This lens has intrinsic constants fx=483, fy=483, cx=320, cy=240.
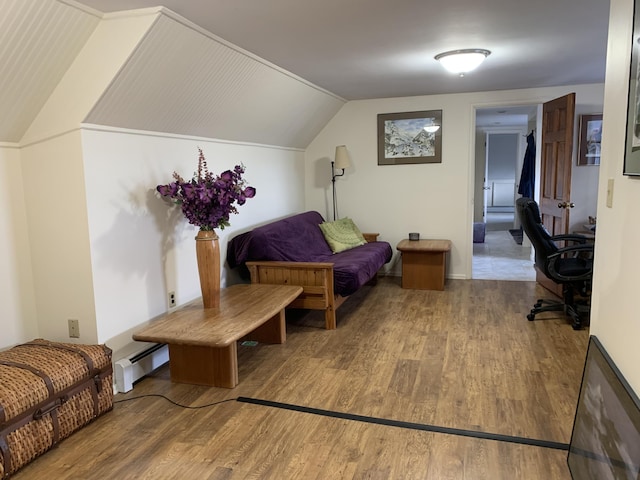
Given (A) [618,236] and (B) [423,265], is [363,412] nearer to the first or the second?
(A) [618,236]

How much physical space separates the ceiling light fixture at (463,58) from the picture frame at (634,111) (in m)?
1.90

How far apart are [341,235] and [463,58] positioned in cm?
226

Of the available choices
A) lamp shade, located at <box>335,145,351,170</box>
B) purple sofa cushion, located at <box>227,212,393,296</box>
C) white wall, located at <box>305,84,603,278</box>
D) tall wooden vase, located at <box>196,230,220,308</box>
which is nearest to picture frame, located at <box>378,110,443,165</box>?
white wall, located at <box>305,84,603,278</box>

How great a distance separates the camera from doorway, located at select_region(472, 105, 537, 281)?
240 inches

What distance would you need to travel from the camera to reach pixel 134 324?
2990mm

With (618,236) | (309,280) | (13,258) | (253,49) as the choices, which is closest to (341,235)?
(309,280)

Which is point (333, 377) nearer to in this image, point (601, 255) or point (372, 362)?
point (372, 362)

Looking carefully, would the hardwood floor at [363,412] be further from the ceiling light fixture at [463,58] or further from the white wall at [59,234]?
the ceiling light fixture at [463,58]

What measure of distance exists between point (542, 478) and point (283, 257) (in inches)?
99.1

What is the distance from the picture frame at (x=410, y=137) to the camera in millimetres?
5398

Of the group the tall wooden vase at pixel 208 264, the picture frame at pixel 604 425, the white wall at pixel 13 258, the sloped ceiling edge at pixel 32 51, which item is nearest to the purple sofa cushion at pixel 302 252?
the tall wooden vase at pixel 208 264

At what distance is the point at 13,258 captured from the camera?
274 cm

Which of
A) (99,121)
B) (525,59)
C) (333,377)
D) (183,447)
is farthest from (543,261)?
(99,121)

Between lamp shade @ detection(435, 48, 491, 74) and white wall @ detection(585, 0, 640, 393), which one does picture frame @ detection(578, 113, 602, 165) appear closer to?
lamp shade @ detection(435, 48, 491, 74)
